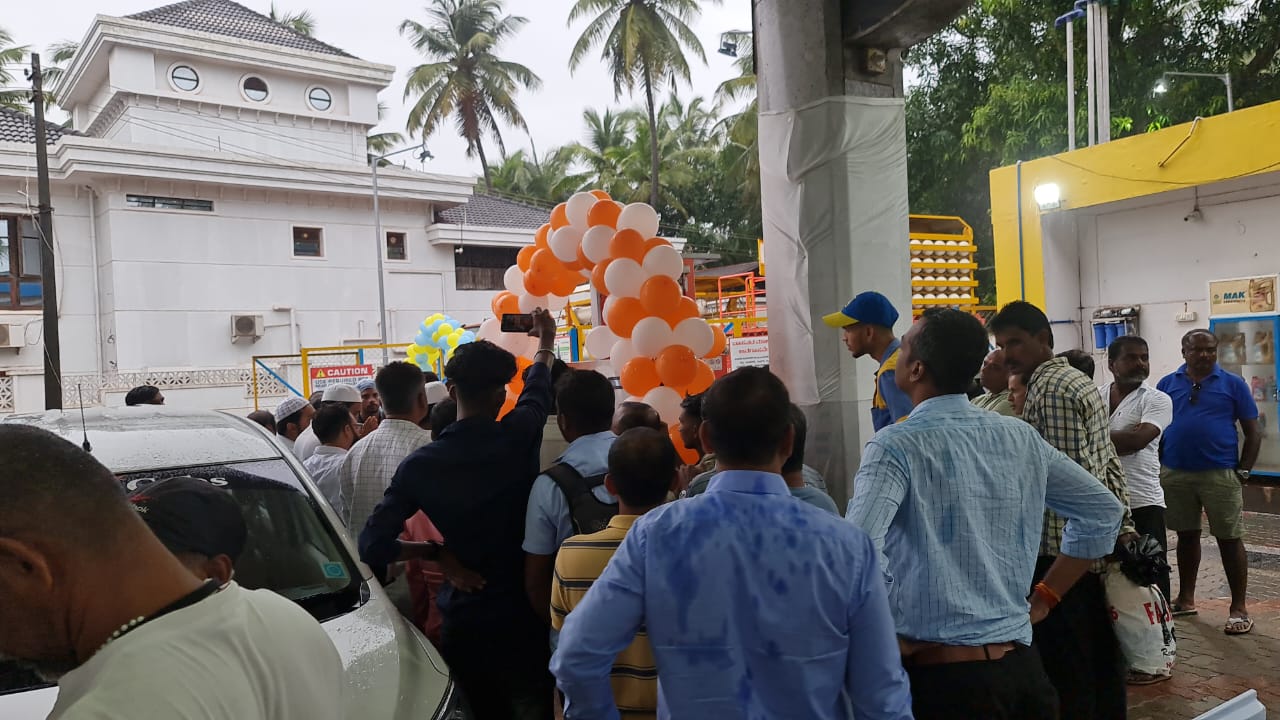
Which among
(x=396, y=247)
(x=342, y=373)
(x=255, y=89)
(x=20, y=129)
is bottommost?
(x=342, y=373)

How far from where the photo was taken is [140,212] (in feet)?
70.3

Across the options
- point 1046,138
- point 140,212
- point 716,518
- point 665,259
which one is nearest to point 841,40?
point 665,259

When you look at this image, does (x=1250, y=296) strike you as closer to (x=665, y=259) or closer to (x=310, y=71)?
(x=665, y=259)

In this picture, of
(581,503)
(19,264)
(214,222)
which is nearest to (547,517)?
(581,503)

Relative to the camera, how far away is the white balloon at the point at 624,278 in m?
6.83

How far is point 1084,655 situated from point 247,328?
2260cm

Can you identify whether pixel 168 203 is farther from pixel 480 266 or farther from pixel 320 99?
pixel 480 266

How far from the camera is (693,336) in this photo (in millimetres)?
6734

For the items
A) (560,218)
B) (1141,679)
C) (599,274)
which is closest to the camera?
(1141,679)

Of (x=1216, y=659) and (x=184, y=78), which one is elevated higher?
(x=184, y=78)

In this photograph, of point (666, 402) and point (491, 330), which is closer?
point (666, 402)

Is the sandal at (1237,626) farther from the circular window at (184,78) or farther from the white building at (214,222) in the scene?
the circular window at (184,78)

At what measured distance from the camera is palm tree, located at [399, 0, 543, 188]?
35.1 meters

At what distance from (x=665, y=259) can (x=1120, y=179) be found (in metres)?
7.71
